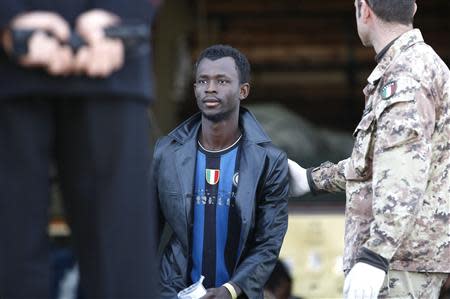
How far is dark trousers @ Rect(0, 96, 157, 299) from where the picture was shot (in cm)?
331

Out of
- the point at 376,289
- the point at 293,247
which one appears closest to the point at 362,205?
the point at 376,289

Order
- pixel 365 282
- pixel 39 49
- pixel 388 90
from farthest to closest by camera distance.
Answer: pixel 388 90 < pixel 365 282 < pixel 39 49

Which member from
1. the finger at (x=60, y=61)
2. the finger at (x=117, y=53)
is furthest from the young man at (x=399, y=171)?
the finger at (x=60, y=61)

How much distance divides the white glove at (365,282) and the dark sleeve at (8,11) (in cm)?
167

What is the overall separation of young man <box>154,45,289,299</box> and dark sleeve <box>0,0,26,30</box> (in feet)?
6.51

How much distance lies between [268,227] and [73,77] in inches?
81.4

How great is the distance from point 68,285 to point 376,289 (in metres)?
4.40

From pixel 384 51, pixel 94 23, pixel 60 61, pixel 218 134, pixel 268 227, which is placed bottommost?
pixel 268 227

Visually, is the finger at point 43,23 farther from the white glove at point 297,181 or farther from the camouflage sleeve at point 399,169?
the white glove at point 297,181

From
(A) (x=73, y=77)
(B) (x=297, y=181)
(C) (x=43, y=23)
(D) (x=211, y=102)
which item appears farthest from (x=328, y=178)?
(C) (x=43, y=23)

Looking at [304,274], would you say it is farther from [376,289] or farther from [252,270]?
[376,289]

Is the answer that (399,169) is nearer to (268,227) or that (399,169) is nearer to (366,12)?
(366,12)

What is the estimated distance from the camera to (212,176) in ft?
17.1

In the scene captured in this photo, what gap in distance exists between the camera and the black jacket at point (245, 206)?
5.11 m
